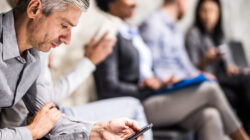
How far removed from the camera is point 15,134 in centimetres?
72

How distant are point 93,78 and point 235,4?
180cm

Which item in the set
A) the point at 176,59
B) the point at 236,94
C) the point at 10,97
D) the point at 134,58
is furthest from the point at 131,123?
Answer: the point at 236,94

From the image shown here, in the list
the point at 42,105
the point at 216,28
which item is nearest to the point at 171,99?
the point at 42,105

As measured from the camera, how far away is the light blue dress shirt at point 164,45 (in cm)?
164

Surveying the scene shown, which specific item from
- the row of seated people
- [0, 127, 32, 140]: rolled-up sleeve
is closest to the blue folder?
the row of seated people

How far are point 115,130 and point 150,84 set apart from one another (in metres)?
0.60

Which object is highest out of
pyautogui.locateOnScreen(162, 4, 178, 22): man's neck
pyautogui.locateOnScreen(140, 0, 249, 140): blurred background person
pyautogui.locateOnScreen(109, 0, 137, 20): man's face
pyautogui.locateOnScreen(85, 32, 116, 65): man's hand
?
pyautogui.locateOnScreen(109, 0, 137, 20): man's face

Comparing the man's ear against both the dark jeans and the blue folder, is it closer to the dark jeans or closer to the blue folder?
the blue folder

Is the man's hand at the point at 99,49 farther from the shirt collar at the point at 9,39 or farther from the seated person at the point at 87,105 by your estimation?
the shirt collar at the point at 9,39

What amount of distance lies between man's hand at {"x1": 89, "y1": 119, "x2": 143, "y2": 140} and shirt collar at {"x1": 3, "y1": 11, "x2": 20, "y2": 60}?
0.92 feet

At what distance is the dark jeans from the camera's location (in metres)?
1.87

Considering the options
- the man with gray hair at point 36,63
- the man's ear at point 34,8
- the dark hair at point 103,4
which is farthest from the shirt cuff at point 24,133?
the dark hair at point 103,4

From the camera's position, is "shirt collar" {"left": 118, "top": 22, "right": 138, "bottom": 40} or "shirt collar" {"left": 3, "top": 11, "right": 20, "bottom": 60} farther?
"shirt collar" {"left": 118, "top": 22, "right": 138, "bottom": 40}

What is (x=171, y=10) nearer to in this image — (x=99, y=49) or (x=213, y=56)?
(x=213, y=56)
